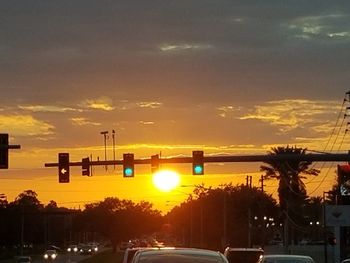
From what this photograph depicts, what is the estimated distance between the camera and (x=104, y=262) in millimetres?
89562

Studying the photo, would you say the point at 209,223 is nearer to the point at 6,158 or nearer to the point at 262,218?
the point at 262,218

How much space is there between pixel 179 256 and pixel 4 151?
25838 millimetres

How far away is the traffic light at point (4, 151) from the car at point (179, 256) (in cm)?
2512

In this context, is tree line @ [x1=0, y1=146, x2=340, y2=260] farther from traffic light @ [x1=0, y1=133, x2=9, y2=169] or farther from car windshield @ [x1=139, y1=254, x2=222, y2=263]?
car windshield @ [x1=139, y1=254, x2=222, y2=263]

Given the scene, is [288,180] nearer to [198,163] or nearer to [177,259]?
[198,163]

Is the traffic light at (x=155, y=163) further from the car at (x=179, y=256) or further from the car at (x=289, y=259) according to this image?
the car at (x=179, y=256)

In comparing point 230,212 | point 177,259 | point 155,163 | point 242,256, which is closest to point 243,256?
point 242,256

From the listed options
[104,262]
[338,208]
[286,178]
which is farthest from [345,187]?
[338,208]

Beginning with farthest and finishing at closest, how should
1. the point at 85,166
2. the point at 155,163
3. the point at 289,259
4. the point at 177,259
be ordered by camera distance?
the point at 85,166 → the point at 155,163 → the point at 289,259 → the point at 177,259

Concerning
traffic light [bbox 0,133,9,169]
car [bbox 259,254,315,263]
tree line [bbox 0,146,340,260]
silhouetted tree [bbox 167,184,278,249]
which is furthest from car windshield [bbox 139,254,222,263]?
silhouetted tree [bbox 167,184,278,249]

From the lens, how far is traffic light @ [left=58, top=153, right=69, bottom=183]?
4259 cm

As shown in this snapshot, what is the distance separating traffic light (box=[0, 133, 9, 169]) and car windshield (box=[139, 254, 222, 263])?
2548cm

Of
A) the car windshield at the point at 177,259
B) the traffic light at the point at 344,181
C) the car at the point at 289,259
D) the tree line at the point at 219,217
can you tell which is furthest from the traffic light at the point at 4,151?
the traffic light at the point at 344,181

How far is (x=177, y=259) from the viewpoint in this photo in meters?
12.6
